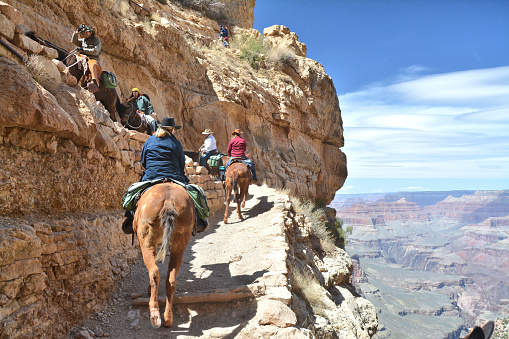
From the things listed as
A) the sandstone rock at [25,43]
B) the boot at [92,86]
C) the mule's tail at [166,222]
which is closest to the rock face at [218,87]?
the boot at [92,86]

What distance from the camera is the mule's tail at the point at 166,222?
3.99m

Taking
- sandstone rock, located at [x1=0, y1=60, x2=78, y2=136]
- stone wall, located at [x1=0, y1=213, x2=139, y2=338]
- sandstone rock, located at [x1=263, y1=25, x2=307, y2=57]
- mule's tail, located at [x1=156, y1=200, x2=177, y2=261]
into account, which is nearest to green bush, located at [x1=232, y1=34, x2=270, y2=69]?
sandstone rock, located at [x1=263, y1=25, x2=307, y2=57]

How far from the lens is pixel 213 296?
5020 mm

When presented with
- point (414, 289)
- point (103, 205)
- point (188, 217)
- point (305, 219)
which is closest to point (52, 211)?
point (103, 205)

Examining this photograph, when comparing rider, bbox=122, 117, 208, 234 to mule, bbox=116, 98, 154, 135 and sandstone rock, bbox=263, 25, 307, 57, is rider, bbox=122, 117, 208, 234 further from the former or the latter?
sandstone rock, bbox=263, 25, 307, 57

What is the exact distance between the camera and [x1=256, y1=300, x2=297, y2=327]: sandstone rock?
14.8ft

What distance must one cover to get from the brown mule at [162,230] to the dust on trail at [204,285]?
0.49 metres

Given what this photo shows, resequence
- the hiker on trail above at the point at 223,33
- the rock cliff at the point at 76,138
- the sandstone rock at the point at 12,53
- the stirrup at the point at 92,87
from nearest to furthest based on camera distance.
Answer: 1. the rock cliff at the point at 76,138
2. the sandstone rock at the point at 12,53
3. the stirrup at the point at 92,87
4. the hiker on trail above at the point at 223,33

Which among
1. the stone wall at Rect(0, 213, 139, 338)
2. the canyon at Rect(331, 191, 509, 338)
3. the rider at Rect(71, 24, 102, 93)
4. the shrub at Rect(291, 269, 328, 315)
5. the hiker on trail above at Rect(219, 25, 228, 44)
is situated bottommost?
the canyon at Rect(331, 191, 509, 338)

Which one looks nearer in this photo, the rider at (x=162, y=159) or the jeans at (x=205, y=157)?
the rider at (x=162, y=159)

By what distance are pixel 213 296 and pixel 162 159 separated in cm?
221

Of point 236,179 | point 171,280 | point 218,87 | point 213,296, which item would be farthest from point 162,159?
point 218,87

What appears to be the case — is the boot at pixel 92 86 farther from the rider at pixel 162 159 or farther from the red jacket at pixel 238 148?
the red jacket at pixel 238 148

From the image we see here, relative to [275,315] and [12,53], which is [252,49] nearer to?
[12,53]
